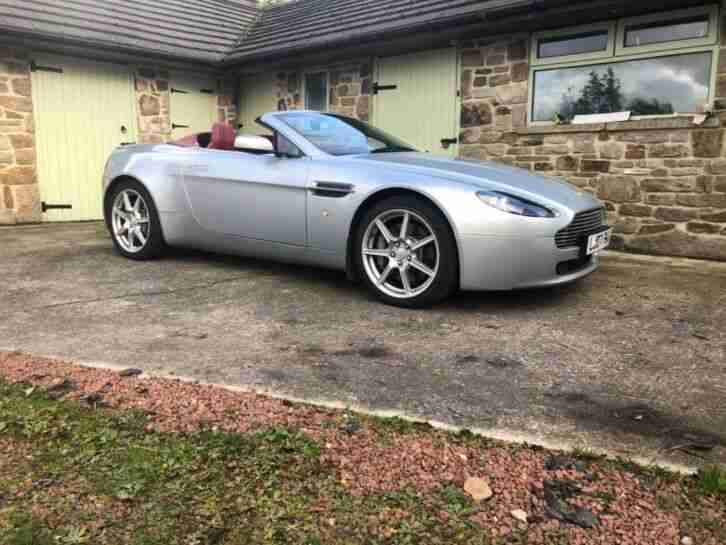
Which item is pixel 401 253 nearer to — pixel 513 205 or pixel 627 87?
pixel 513 205

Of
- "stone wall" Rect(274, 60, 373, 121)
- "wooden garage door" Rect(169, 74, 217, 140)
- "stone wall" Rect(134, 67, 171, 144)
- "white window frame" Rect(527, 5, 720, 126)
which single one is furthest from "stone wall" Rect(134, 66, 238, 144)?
"white window frame" Rect(527, 5, 720, 126)

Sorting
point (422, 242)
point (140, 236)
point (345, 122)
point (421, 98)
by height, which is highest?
point (421, 98)

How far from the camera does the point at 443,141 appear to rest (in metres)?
8.30

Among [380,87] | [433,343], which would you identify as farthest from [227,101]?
[433,343]

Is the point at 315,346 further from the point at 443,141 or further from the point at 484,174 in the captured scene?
the point at 443,141

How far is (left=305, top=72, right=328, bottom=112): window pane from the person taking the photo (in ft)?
32.1

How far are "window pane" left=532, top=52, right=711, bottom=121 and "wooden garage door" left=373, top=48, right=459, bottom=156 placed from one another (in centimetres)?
127

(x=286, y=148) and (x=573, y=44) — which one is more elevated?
(x=573, y=44)

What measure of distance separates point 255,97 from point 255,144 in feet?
22.8

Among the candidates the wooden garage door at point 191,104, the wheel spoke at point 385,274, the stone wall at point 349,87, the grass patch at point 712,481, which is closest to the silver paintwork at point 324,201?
the wheel spoke at point 385,274

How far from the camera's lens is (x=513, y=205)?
3596 millimetres

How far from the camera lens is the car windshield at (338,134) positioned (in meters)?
4.47

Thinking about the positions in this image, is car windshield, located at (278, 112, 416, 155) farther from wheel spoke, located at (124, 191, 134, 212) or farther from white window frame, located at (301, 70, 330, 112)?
white window frame, located at (301, 70, 330, 112)

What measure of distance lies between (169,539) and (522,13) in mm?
6957
